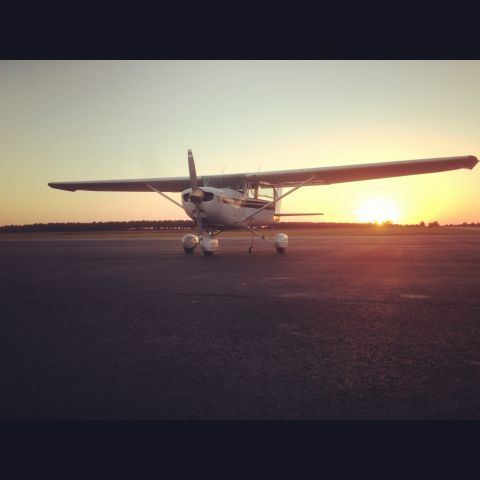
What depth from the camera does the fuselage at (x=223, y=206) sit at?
493 inches

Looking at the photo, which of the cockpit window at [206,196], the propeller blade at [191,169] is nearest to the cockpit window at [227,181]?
→ the cockpit window at [206,196]

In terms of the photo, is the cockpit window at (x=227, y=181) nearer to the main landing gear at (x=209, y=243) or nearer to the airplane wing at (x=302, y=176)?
the airplane wing at (x=302, y=176)

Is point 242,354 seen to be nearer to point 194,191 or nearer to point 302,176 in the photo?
point 194,191

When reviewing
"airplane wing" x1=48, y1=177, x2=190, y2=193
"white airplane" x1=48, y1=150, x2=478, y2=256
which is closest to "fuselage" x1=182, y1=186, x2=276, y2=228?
"white airplane" x1=48, y1=150, x2=478, y2=256

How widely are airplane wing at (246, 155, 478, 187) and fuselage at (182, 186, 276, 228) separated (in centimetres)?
115

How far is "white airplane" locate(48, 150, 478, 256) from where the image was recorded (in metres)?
12.5

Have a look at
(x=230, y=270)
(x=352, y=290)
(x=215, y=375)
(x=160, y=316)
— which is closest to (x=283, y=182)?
(x=230, y=270)

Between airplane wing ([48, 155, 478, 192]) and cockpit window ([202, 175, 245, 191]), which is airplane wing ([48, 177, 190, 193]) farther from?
cockpit window ([202, 175, 245, 191])

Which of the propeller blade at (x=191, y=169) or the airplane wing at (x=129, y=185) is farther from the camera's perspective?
the airplane wing at (x=129, y=185)

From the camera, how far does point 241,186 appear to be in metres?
14.9

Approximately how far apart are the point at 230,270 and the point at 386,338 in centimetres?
550

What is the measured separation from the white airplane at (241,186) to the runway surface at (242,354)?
290 inches

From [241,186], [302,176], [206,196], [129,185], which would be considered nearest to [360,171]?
[302,176]

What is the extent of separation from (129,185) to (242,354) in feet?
51.6
